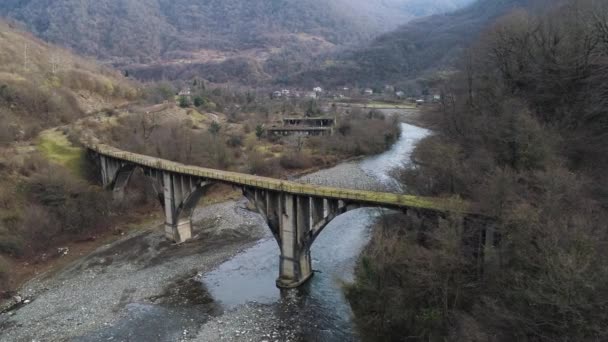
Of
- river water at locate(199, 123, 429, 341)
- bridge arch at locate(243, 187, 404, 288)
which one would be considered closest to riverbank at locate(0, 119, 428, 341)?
river water at locate(199, 123, 429, 341)

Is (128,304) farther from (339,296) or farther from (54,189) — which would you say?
(54,189)

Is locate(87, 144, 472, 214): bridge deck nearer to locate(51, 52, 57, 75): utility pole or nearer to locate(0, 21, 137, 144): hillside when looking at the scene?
locate(0, 21, 137, 144): hillside

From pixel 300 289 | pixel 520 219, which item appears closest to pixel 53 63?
pixel 300 289

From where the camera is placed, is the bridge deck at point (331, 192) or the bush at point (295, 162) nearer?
the bridge deck at point (331, 192)

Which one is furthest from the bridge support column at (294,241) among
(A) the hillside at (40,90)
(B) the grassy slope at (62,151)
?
(A) the hillside at (40,90)

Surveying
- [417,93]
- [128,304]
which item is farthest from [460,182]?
[417,93]

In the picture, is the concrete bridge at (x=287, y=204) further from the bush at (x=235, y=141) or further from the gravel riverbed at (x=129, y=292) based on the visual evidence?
the bush at (x=235, y=141)
